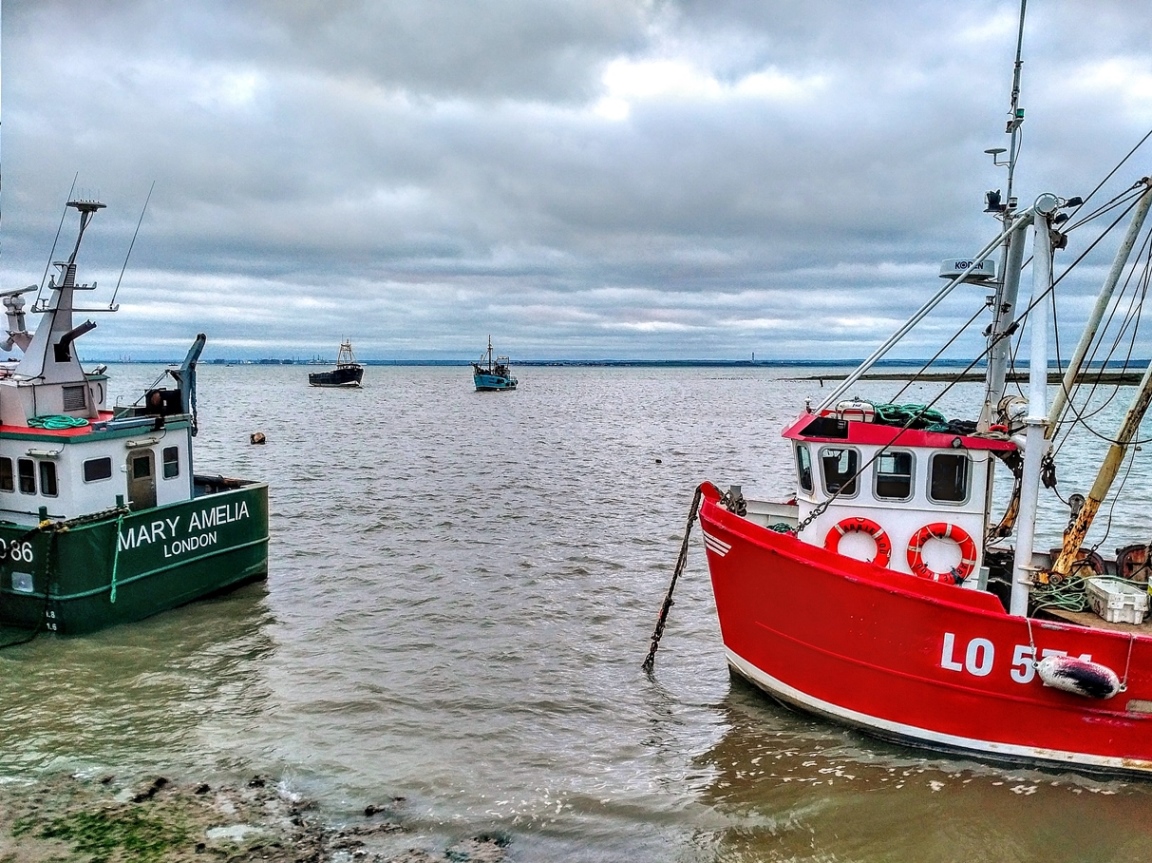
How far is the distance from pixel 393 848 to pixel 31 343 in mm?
10489

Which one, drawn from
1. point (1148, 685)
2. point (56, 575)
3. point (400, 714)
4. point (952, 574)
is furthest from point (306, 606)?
point (1148, 685)

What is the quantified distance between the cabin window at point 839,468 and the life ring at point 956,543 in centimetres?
102

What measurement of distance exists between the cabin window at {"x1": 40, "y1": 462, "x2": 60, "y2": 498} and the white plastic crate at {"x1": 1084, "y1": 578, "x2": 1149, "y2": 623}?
45.6 feet

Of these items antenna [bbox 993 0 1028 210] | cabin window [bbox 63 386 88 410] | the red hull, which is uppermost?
antenna [bbox 993 0 1028 210]

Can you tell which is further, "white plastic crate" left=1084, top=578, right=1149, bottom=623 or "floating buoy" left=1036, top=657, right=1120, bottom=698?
"white plastic crate" left=1084, top=578, right=1149, bottom=623

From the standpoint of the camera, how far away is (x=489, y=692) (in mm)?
11219

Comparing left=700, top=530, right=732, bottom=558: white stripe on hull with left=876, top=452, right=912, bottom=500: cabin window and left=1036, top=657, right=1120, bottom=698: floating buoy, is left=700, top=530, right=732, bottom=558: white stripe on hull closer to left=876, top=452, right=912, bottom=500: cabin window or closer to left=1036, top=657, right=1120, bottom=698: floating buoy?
left=876, top=452, right=912, bottom=500: cabin window

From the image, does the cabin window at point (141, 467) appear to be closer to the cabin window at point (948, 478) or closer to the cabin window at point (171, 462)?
the cabin window at point (171, 462)

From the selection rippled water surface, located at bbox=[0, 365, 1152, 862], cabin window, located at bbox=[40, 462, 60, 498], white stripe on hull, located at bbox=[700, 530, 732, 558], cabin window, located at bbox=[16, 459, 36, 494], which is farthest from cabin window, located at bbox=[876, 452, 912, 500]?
cabin window, located at bbox=[16, 459, 36, 494]

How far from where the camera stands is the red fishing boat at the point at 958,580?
345 inches

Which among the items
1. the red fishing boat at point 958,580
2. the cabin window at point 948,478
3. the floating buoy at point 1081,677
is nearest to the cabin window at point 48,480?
the red fishing boat at point 958,580

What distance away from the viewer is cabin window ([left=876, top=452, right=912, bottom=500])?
34.3ft

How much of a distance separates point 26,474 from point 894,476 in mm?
12433

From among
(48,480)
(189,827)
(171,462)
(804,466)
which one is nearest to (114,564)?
(48,480)
